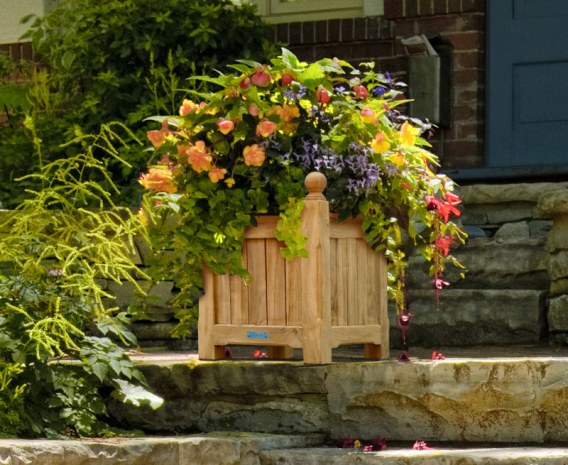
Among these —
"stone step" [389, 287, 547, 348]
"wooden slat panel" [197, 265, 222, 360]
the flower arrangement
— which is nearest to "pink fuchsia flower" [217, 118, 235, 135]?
the flower arrangement

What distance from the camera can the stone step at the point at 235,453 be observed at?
382cm

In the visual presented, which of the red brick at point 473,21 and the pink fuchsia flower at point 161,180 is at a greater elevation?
the red brick at point 473,21

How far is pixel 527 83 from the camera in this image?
707 cm

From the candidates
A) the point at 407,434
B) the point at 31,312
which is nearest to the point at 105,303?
the point at 31,312

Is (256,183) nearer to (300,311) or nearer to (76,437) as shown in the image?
(300,311)

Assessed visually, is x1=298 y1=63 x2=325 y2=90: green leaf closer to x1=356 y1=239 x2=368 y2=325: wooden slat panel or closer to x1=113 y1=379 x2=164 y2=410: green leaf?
x1=356 y1=239 x2=368 y2=325: wooden slat panel

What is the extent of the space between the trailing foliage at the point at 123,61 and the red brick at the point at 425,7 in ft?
2.74

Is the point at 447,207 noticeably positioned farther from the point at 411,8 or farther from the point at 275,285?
the point at 411,8

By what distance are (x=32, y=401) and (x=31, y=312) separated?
1.05ft

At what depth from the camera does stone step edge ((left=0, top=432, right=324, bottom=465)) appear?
3758 mm

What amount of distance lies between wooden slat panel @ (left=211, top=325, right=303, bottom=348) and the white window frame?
328 centimetres

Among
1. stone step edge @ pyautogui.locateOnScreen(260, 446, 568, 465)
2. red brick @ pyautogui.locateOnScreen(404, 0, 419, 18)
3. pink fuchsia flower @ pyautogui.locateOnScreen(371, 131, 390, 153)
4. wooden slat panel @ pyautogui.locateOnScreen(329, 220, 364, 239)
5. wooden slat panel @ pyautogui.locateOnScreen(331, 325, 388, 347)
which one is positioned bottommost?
stone step edge @ pyautogui.locateOnScreen(260, 446, 568, 465)

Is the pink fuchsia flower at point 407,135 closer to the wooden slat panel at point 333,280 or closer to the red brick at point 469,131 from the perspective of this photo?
the wooden slat panel at point 333,280

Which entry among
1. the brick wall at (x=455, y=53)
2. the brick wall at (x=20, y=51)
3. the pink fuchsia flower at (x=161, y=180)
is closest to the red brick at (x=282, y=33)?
the brick wall at (x=455, y=53)
